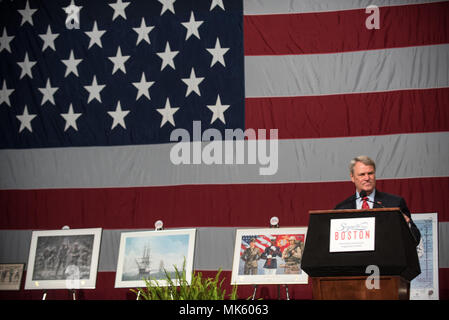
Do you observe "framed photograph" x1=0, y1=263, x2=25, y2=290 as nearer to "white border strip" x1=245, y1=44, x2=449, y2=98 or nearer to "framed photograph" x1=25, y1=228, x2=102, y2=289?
"framed photograph" x1=25, y1=228, x2=102, y2=289

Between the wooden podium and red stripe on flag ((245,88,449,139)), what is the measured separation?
7.35ft

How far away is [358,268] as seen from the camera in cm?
297

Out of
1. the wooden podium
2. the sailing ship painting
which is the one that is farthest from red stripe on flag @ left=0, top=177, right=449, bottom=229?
the wooden podium

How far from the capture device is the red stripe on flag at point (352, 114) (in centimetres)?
521

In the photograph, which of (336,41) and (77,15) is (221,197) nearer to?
(336,41)

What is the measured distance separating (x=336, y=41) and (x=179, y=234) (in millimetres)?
2255

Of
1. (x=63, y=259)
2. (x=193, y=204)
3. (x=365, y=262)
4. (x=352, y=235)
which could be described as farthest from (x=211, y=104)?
(x=365, y=262)

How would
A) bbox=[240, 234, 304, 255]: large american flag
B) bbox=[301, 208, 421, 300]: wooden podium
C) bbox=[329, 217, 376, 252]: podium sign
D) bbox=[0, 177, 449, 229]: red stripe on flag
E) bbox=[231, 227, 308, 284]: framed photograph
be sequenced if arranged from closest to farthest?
bbox=[301, 208, 421, 300]: wooden podium → bbox=[329, 217, 376, 252]: podium sign → bbox=[231, 227, 308, 284]: framed photograph → bbox=[240, 234, 304, 255]: large american flag → bbox=[0, 177, 449, 229]: red stripe on flag

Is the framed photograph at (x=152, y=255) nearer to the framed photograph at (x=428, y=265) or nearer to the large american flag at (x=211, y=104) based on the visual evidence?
the large american flag at (x=211, y=104)

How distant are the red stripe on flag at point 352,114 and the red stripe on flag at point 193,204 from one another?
18.6 inches

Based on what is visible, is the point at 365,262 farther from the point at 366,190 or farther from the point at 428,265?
the point at 428,265

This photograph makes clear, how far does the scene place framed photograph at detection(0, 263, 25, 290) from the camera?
532 cm
